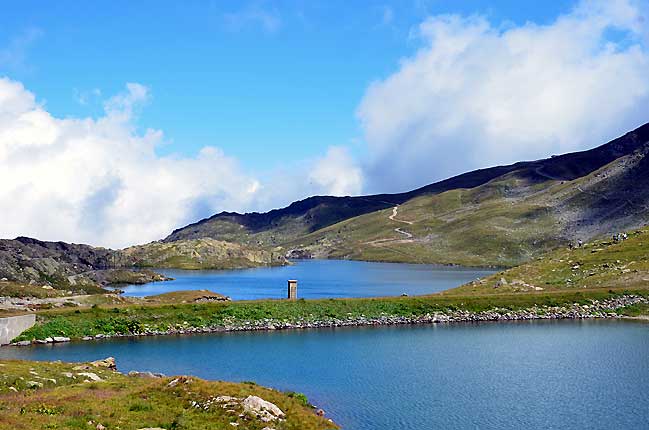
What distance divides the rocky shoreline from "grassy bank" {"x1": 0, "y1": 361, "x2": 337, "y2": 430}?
1648 inches

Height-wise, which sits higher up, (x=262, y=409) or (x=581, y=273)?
(x=581, y=273)

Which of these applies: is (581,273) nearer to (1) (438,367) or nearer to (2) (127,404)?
(1) (438,367)

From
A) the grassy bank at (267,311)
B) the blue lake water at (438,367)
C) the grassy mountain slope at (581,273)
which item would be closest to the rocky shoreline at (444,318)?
the grassy bank at (267,311)

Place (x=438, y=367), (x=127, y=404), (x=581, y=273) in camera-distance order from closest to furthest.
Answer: (x=127, y=404), (x=438, y=367), (x=581, y=273)

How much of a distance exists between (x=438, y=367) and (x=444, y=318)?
3483 centimetres

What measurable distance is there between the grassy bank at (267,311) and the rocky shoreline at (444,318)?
39 centimetres

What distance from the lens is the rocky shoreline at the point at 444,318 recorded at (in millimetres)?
92438

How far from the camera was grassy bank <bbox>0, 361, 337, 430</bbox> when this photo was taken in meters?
34.2

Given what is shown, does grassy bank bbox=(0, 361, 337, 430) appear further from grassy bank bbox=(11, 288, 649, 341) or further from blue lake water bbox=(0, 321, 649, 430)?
grassy bank bbox=(11, 288, 649, 341)

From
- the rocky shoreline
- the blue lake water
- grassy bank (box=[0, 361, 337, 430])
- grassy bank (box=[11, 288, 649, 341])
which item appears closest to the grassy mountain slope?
grassy bank (box=[11, 288, 649, 341])

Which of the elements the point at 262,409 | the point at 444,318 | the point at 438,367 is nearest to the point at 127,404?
the point at 262,409

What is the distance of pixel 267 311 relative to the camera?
99.2 meters

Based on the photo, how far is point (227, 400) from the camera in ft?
131

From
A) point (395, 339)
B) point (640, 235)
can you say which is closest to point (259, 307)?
point (395, 339)
